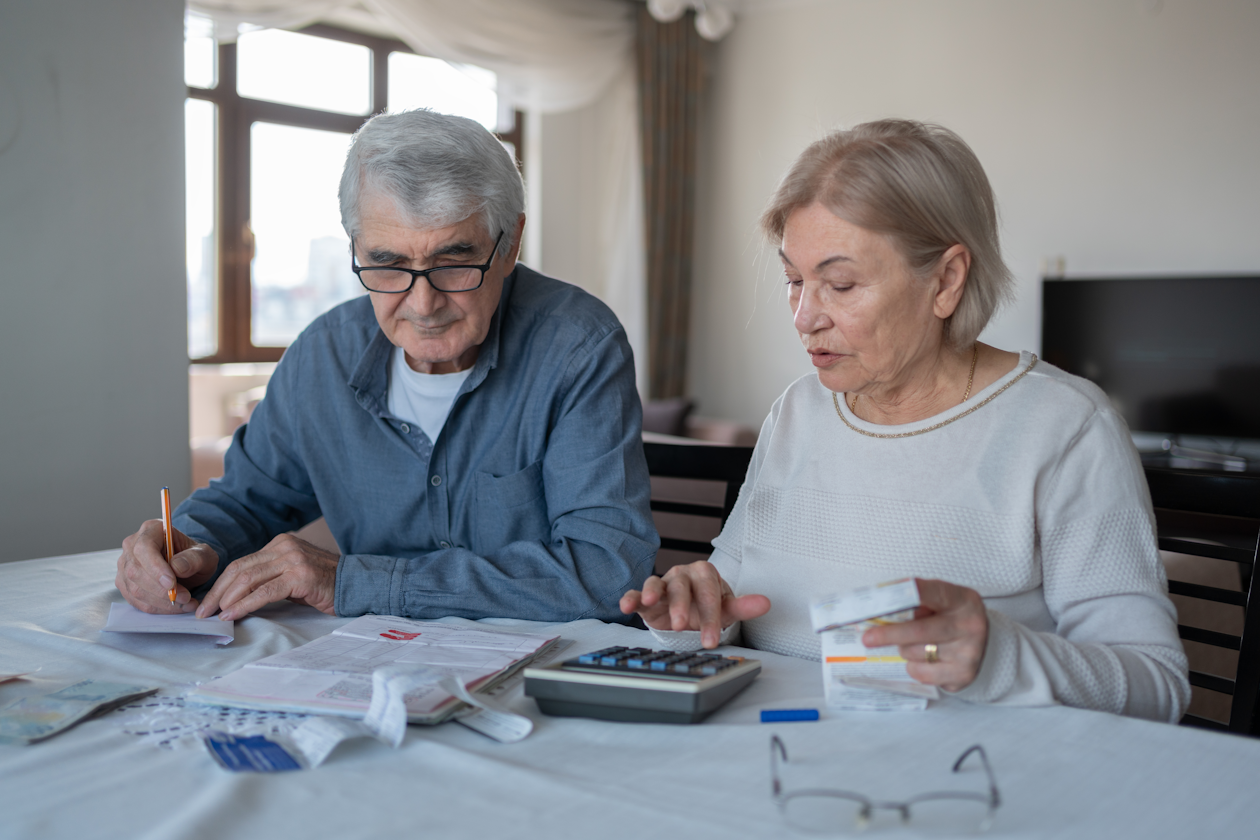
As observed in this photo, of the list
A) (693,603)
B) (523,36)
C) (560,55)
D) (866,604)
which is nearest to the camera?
(866,604)

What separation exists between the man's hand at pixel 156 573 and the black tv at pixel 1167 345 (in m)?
4.03

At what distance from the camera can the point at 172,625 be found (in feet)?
3.64

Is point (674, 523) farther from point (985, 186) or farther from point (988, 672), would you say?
point (988, 672)

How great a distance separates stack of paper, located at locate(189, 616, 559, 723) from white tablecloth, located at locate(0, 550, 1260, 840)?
48 millimetres

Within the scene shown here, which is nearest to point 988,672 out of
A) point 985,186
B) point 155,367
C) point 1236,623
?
point 985,186

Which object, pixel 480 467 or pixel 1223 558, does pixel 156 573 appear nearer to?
pixel 480 467

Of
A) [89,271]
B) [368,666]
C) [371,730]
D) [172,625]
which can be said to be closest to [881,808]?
[371,730]

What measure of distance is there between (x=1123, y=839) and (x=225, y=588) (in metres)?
0.97

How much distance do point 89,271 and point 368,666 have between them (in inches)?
65.9

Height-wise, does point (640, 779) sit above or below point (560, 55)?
below

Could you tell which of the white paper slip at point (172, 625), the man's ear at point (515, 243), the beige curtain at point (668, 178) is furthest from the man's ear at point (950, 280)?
the beige curtain at point (668, 178)

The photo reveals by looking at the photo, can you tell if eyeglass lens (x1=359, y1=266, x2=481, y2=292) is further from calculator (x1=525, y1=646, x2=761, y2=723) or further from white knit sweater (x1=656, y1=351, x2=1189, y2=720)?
calculator (x1=525, y1=646, x2=761, y2=723)

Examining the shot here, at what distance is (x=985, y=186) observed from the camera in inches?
49.3

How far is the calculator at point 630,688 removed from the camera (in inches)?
33.5
